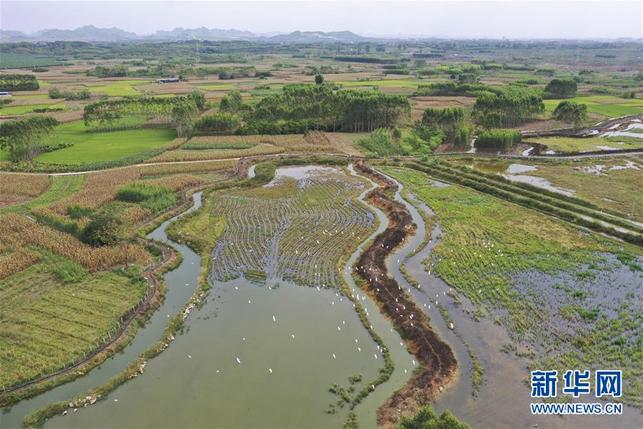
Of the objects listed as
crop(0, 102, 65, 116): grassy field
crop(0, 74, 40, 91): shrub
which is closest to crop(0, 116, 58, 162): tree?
crop(0, 102, 65, 116): grassy field

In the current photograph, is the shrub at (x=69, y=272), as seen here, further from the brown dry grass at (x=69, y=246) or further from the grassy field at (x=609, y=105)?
the grassy field at (x=609, y=105)

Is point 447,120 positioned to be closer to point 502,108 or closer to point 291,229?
point 502,108

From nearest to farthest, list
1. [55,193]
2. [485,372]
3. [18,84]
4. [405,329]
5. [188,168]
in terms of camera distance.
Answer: [485,372] → [405,329] → [55,193] → [188,168] → [18,84]

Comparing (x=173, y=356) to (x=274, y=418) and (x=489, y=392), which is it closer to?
(x=274, y=418)

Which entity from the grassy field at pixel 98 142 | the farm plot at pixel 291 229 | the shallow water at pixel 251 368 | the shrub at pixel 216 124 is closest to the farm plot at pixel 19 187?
the grassy field at pixel 98 142

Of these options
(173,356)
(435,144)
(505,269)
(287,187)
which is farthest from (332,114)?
(173,356)

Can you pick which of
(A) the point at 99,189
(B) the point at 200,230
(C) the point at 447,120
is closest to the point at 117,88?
(A) the point at 99,189

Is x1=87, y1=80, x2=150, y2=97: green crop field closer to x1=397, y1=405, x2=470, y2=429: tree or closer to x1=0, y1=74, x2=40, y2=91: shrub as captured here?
x1=0, y1=74, x2=40, y2=91: shrub
